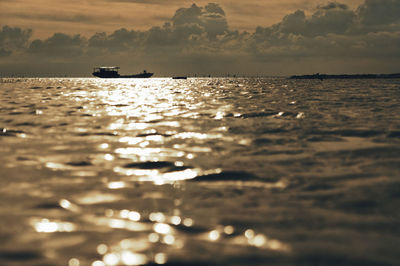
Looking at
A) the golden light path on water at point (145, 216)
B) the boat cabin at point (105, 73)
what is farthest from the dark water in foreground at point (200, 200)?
the boat cabin at point (105, 73)

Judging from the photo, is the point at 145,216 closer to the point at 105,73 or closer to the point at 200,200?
the point at 200,200

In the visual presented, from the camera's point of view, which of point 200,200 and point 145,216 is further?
point 200,200

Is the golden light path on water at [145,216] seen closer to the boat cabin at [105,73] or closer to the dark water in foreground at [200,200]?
the dark water in foreground at [200,200]

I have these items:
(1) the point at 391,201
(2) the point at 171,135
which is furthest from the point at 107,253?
(2) the point at 171,135

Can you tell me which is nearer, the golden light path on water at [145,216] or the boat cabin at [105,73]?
the golden light path on water at [145,216]

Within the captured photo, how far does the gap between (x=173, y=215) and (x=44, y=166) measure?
5310 mm

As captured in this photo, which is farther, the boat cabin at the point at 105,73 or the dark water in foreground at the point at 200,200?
the boat cabin at the point at 105,73

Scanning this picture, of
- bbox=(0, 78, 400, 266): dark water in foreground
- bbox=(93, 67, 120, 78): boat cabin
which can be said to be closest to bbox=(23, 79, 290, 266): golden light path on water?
bbox=(0, 78, 400, 266): dark water in foreground

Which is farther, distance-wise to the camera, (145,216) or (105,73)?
(105,73)

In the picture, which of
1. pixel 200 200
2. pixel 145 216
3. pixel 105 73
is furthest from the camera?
pixel 105 73

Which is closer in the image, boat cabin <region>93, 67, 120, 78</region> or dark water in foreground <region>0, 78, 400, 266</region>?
dark water in foreground <region>0, 78, 400, 266</region>

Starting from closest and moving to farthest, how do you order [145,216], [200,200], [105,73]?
[145,216] < [200,200] < [105,73]

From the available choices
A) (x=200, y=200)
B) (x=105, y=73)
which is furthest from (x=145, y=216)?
(x=105, y=73)

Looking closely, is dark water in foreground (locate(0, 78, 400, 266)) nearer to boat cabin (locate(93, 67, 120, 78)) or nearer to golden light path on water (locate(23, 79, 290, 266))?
golden light path on water (locate(23, 79, 290, 266))
